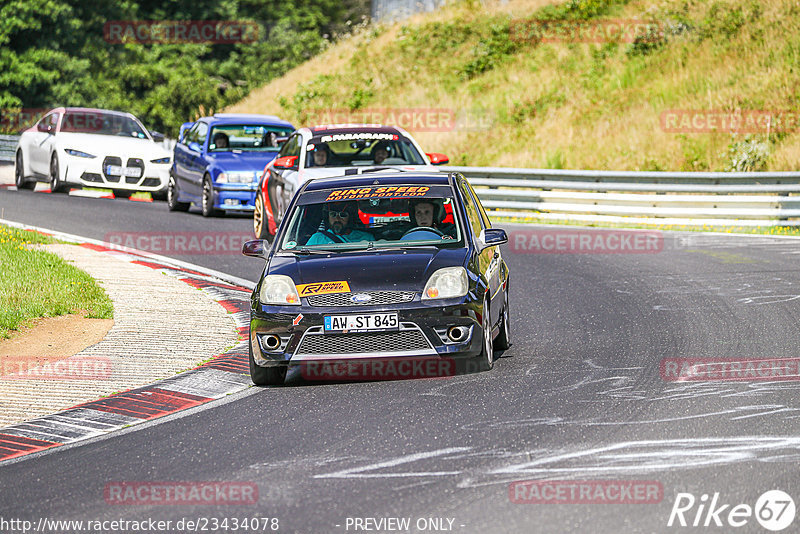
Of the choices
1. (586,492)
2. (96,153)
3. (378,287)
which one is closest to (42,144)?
(96,153)

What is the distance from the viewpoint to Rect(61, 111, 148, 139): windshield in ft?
79.5

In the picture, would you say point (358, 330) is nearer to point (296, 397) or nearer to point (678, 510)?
point (296, 397)

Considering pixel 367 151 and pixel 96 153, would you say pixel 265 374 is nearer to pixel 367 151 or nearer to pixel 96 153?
pixel 367 151

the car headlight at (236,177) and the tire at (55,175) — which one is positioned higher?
the car headlight at (236,177)

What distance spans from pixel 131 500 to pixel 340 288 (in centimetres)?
307

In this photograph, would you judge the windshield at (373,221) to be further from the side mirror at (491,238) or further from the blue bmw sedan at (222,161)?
the blue bmw sedan at (222,161)

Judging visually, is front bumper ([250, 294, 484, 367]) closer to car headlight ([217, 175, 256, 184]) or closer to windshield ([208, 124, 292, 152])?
car headlight ([217, 175, 256, 184])

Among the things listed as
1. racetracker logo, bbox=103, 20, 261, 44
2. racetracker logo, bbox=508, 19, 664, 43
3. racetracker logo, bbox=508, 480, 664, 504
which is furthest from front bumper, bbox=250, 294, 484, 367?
racetracker logo, bbox=103, 20, 261, 44

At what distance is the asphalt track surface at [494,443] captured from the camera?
583cm

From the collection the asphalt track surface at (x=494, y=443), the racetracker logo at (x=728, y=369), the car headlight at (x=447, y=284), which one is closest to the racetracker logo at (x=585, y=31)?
the asphalt track surface at (x=494, y=443)

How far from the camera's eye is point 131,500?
6.14 meters

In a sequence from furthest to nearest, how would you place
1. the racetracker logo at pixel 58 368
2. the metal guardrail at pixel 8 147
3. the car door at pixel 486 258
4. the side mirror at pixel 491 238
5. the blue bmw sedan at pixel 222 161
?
1. the metal guardrail at pixel 8 147
2. the blue bmw sedan at pixel 222 161
3. the side mirror at pixel 491 238
4. the car door at pixel 486 258
5. the racetracker logo at pixel 58 368

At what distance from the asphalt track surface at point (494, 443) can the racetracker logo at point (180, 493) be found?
6 centimetres

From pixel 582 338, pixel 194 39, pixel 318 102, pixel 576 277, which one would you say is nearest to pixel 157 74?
pixel 194 39
